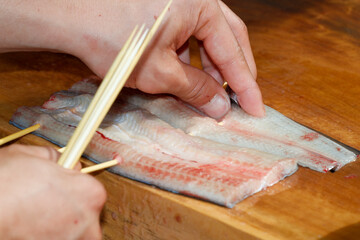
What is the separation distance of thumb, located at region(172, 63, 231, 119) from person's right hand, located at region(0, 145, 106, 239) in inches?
30.7

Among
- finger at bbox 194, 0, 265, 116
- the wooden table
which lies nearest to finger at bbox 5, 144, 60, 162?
the wooden table

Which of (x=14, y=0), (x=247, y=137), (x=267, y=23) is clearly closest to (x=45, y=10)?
(x=14, y=0)

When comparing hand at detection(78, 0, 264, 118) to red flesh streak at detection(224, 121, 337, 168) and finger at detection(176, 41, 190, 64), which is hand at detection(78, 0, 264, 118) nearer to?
red flesh streak at detection(224, 121, 337, 168)

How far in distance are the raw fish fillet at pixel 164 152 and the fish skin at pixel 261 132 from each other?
0.7 inches

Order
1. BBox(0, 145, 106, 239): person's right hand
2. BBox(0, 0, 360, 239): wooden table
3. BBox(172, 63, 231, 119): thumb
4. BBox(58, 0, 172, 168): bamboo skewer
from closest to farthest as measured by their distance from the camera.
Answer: BBox(0, 145, 106, 239): person's right hand < BBox(58, 0, 172, 168): bamboo skewer < BBox(0, 0, 360, 239): wooden table < BBox(172, 63, 231, 119): thumb

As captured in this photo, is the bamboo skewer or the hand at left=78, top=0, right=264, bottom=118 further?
the hand at left=78, top=0, right=264, bottom=118

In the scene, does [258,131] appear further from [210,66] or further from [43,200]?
[43,200]

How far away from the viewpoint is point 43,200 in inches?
48.3

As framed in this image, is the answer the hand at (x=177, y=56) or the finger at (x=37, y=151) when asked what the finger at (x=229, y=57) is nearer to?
the hand at (x=177, y=56)

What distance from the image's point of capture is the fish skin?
1856mm

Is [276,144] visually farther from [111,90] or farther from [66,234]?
[66,234]

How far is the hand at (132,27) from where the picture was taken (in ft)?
6.10

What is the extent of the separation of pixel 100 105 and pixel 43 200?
30 centimetres

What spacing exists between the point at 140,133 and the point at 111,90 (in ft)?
2.04
